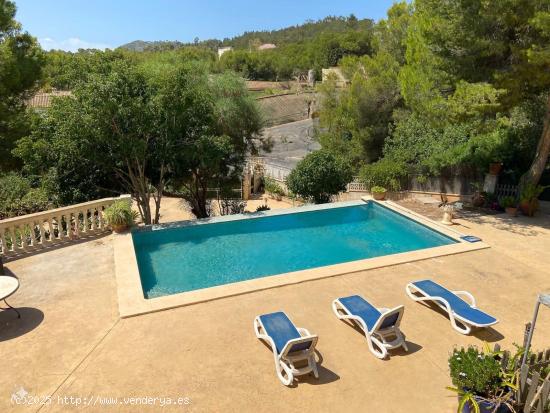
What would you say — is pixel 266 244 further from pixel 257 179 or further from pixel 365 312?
pixel 257 179

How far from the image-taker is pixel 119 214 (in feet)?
36.1

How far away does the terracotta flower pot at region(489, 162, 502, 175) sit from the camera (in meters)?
15.1

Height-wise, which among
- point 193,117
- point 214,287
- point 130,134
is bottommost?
point 214,287

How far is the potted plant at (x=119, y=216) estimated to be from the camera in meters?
11.0

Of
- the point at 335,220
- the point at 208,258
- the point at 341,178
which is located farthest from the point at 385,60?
the point at 208,258

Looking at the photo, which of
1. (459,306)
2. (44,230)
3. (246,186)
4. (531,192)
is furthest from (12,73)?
(531,192)

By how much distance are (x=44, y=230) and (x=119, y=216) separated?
1.80 m

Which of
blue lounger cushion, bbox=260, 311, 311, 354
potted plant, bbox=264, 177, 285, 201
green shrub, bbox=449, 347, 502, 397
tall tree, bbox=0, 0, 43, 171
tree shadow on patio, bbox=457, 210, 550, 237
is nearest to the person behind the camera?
green shrub, bbox=449, 347, 502, 397

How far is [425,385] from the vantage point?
19.2 ft

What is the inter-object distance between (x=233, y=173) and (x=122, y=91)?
6.18 m

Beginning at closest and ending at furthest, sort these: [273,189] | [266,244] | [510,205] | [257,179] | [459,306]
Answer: [459,306] → [266,244] → [510,205] → [273,189] → [257,179]

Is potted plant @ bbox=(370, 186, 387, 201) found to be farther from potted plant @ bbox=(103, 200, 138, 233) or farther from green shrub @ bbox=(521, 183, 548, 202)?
potted plant @ bbox=(103, 200, 138, 233)

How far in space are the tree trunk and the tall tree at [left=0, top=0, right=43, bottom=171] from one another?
19.8m

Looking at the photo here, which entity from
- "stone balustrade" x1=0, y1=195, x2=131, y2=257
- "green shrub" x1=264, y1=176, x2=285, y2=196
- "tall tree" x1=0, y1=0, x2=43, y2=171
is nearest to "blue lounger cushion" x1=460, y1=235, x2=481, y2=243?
"stone balustrade" x1=0, y1=195, x2=131, y2=257
